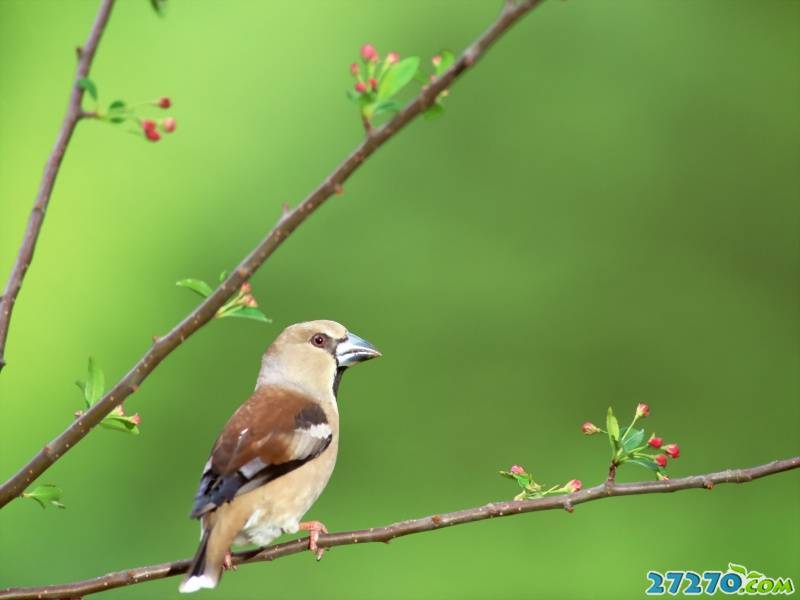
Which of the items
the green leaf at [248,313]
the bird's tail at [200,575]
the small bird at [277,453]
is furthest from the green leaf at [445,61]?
the bird's tail at [200,575]

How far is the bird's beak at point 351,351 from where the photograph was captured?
404cm

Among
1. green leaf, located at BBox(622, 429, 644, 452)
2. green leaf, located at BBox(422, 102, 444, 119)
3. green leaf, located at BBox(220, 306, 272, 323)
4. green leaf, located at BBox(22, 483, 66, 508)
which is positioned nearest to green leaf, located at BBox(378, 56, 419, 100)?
green leaf, located at BBox(422, 102, 444, 119)

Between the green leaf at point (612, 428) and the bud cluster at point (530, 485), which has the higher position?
the green leaf at point (612, 428)

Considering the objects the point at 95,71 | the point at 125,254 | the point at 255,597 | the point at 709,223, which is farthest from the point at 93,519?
the point at 709,223

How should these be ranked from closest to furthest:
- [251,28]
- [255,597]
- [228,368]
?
[255,597]
[228,368]
[251,28]

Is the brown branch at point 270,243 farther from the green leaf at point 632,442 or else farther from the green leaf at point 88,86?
the green leaf at point 632,442

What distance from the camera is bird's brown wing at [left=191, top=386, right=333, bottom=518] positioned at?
326 centimetres

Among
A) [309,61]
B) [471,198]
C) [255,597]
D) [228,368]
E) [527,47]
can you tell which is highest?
[527,47]

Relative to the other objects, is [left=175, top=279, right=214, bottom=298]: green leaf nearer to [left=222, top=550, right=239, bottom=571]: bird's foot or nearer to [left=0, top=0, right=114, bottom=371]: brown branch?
[left=0, top=0, right=114, bottom=371]: brown branch

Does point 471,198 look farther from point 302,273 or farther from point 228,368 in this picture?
point 228,368

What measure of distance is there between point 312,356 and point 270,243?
1.83 m

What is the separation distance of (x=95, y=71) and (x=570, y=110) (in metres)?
3.82

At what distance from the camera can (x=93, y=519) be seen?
27.4 feet

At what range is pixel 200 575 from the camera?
122 inches
